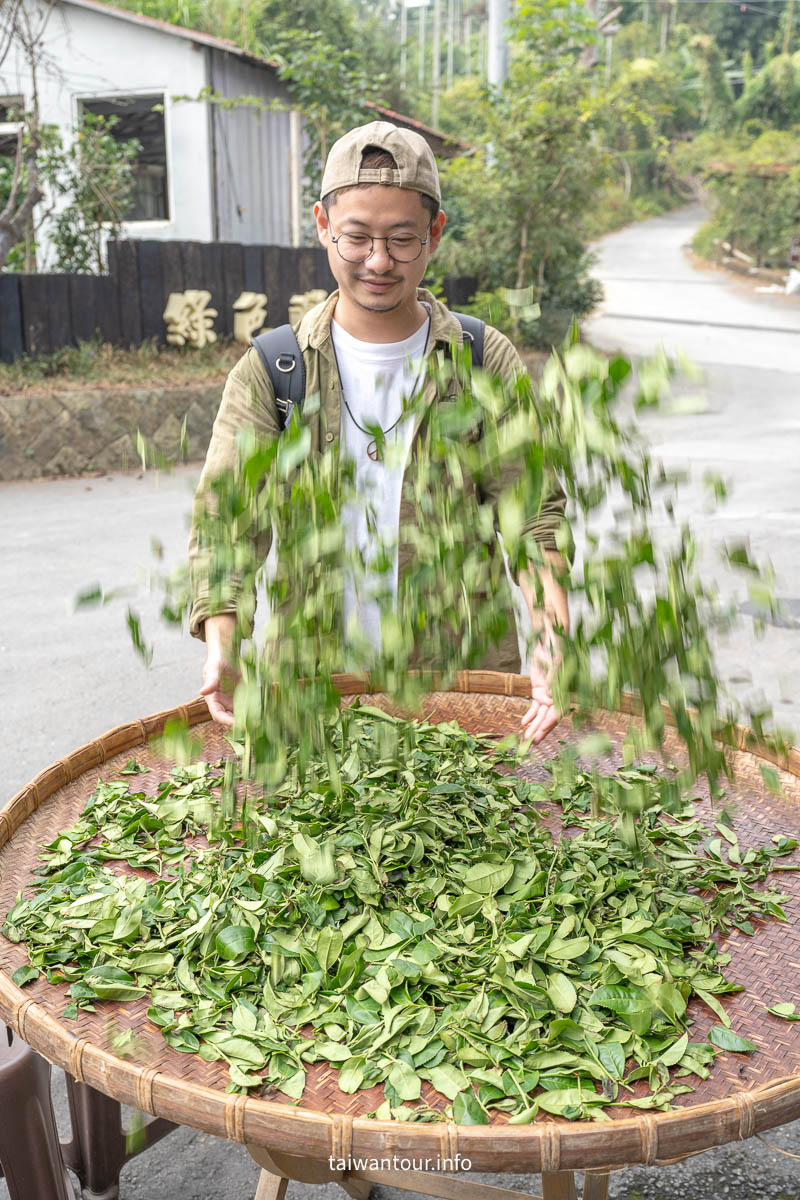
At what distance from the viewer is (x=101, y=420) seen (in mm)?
7977

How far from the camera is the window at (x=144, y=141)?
1137 cm

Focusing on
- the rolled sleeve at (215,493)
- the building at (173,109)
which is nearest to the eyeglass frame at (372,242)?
the rolled sleeve at (215,493)

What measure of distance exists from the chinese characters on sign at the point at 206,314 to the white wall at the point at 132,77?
223 centimetres

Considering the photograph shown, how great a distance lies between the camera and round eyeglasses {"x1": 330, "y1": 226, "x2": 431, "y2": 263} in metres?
1.89

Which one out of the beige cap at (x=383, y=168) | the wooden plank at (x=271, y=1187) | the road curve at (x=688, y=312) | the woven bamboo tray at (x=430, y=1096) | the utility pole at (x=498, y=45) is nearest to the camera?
the woven bamboo tray at (x=430, y=1096)

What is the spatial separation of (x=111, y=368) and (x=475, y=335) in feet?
22.4

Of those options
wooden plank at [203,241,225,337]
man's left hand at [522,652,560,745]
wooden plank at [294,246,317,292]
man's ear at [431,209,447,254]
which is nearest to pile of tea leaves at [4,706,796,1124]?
man's left hand at [522,652,560,745]

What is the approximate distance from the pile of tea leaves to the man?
7.7 inches

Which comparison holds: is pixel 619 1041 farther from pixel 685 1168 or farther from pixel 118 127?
pixel 118 127

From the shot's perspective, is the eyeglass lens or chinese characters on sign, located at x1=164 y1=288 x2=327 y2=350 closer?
the eyeglass lens

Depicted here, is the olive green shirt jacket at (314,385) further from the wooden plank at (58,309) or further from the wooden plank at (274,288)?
the wooden plank at (274,288)

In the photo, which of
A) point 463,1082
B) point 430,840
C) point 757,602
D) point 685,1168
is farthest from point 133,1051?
point 685,1168

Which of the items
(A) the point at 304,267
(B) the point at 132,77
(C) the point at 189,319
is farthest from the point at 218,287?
(B) the point at 132,77

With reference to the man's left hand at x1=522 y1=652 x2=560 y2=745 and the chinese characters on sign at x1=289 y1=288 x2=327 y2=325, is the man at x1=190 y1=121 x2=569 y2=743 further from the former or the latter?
the chinese characters on sign at x1=289 y1=288 x2=327 y2=325
